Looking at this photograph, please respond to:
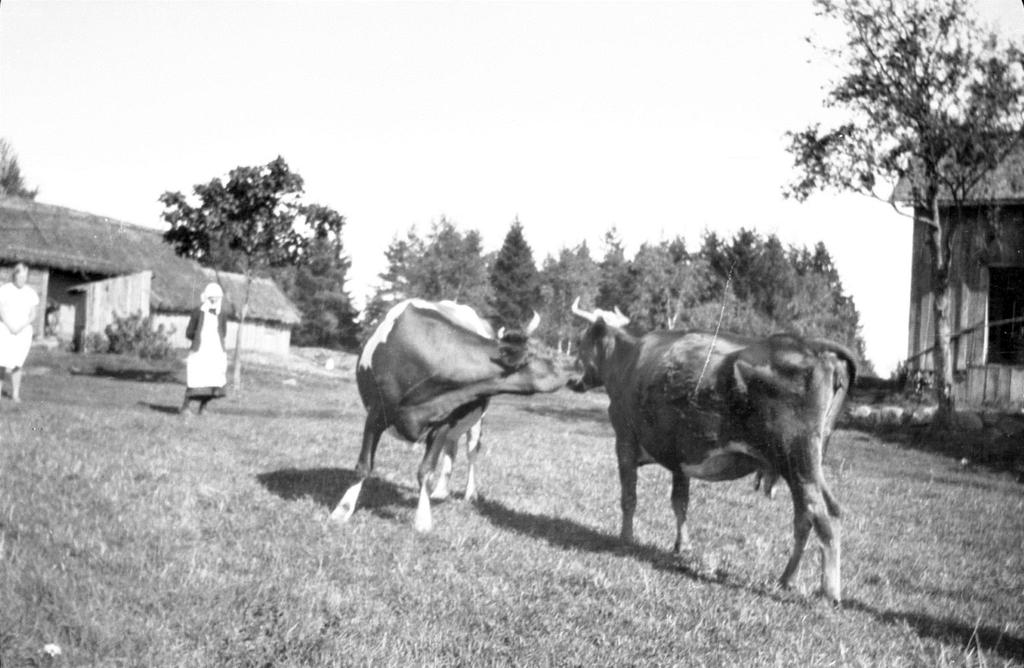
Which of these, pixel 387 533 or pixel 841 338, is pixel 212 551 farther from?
pixel 841 338

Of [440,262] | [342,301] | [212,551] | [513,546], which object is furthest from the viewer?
[342,301]

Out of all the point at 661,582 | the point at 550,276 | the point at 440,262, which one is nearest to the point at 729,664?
the point at 661,582

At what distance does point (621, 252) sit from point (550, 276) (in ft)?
2.80

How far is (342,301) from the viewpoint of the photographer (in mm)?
10680

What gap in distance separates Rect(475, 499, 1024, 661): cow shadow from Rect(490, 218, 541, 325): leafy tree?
2.02m

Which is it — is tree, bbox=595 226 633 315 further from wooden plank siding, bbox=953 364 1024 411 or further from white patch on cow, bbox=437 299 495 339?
wooden plank siding, bbox=953 364 1024 411

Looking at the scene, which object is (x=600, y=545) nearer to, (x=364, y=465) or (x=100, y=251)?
(x=364, y=465)

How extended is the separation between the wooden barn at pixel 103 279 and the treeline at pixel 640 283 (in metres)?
2.01

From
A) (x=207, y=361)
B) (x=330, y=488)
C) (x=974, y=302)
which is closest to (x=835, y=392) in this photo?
(x=330, y=488)

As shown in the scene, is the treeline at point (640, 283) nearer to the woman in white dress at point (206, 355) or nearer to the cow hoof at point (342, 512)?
the cow hoof at point (342, 512)

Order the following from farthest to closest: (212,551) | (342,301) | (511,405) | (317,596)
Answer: (511,405) → (342,301) → (212,551) → (317,596)

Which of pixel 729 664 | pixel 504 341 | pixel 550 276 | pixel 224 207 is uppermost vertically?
pixel 224 207

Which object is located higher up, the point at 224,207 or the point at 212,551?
the point at 224,207

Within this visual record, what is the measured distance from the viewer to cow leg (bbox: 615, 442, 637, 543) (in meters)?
8.28
